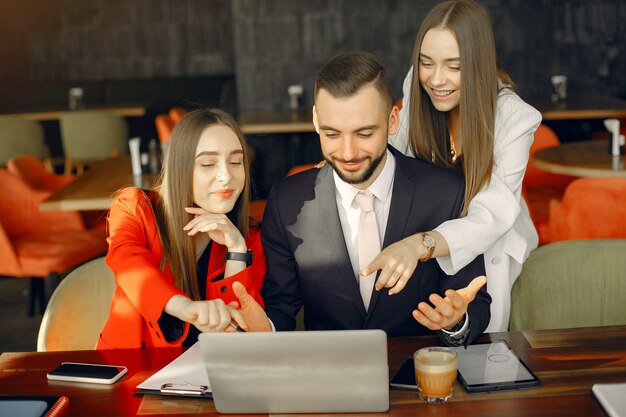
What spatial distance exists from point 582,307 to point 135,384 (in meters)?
1.31

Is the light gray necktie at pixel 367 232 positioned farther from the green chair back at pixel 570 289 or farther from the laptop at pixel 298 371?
the laptop at pixel 298 371

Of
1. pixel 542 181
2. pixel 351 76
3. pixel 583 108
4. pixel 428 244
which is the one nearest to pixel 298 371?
pixel 428 244

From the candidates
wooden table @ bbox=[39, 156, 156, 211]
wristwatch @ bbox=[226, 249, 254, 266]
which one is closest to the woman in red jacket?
wristwatch @ bbox=[226, 249, 254, 266]

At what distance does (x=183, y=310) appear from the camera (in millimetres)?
2072

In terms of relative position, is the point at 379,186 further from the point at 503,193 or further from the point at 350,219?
the point at 503,193

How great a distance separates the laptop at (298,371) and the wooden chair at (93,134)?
6.08 meters

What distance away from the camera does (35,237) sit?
15.3 ft

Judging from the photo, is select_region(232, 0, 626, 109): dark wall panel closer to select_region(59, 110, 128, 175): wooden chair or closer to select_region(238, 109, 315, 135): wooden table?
select_region(238, 109, 315, 135): wooden table

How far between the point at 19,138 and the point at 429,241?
584 centimetres

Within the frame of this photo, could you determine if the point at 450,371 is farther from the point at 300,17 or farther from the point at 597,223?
the point at 300,17

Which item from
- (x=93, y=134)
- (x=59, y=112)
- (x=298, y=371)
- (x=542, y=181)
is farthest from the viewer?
(x=59, y=112)

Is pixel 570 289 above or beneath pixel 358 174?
beneath

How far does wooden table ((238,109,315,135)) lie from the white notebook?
5.07m

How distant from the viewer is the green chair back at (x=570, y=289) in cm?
242
